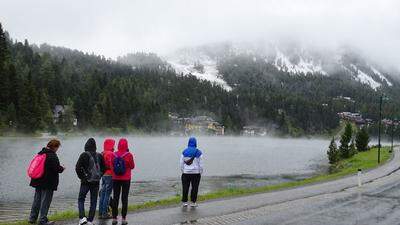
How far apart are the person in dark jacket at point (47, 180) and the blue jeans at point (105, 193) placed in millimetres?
1862

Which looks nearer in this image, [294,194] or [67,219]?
[67,219]

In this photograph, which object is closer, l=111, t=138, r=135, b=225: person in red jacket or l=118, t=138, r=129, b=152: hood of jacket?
l=118, t=138, r=129, b=152: hood of jacket

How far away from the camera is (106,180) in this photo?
1750 centimetres

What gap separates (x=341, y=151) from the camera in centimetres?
9319

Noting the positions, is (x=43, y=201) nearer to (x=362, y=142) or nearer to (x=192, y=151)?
(x=192, y=151)

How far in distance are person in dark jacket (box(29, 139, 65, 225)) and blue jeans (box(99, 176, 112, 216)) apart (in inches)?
73.3

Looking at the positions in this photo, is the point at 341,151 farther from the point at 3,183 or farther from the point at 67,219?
the point at 67,219

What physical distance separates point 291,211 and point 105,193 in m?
7.66

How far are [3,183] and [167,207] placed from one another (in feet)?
95.6

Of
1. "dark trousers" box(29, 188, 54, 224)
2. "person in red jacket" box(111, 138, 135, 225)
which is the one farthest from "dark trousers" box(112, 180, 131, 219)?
"dark trousers" box(29, 188, 54, 224)

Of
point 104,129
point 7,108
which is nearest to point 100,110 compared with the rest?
point 104,129

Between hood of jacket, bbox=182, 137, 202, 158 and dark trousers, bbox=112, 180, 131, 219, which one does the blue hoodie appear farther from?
dark trousers, bbox=112, 180, 131, 219

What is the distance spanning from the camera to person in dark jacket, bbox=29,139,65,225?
52.1ft

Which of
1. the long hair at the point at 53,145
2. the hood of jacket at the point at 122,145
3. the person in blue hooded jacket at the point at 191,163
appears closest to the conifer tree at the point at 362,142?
the person in blue hooded jacket at the point at 191,163
